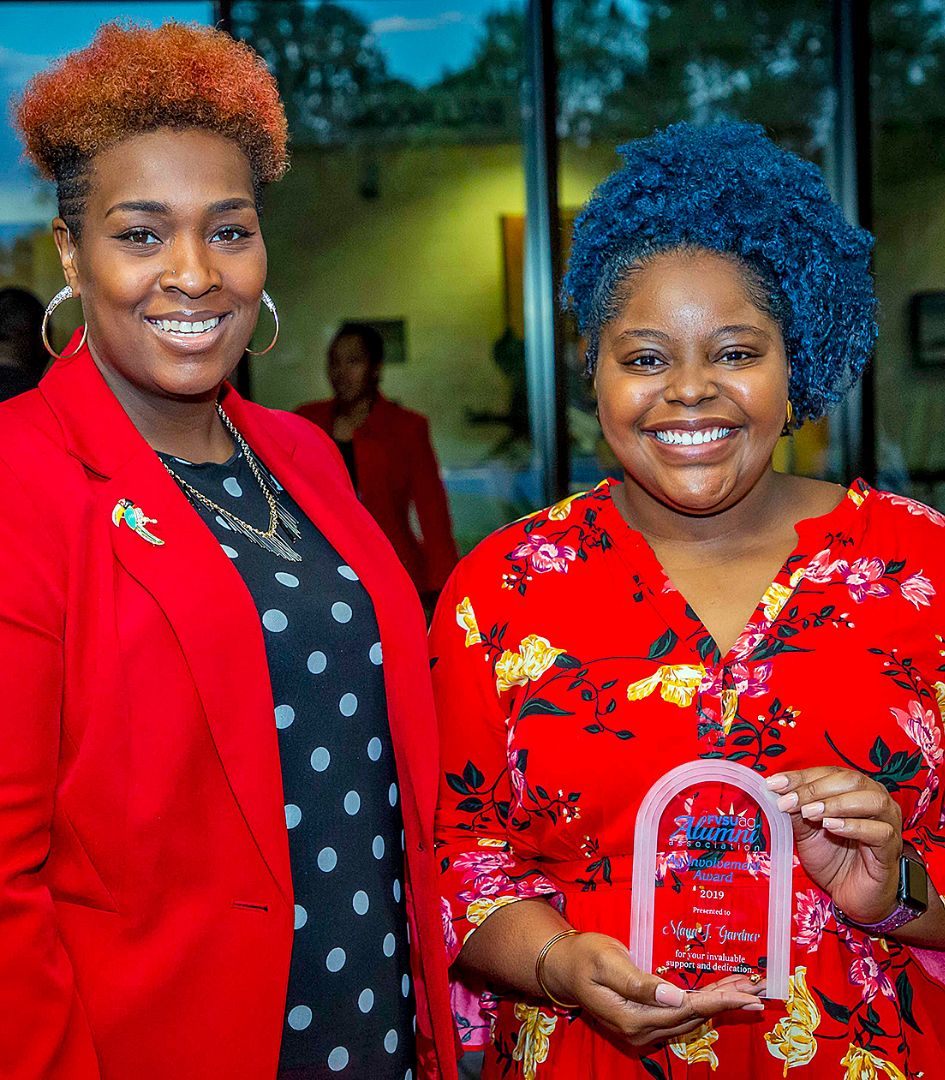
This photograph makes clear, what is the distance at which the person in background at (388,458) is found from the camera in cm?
600

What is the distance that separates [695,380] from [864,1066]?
3.48 feet

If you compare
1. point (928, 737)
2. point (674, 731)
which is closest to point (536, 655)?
point (674, 731)

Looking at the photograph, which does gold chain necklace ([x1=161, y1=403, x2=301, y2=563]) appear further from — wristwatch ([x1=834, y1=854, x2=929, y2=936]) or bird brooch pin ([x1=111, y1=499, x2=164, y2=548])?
wristwatch ([x1=834, y1=854, x2=929, y2=936])

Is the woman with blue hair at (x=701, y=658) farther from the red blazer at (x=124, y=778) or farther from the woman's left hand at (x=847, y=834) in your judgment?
the red blazer at (x=124, y=778)

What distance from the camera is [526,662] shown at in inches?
81.5

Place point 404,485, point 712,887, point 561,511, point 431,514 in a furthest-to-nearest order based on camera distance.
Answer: point 431,514
point 404,485
point 561,511
point 712,887

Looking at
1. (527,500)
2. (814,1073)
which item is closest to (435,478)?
(527,500)

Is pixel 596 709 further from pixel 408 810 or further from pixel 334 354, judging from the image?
pixel 334 354

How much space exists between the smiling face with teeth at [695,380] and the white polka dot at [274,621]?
654 millimetres

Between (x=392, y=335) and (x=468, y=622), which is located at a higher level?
(x=392, y=335)

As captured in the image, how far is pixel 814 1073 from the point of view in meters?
1.92

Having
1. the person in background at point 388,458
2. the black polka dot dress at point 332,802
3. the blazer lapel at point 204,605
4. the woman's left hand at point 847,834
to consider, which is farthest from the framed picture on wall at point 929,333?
the blazer lapel at point 204,605

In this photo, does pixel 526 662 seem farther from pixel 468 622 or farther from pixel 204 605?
pixel 204 605

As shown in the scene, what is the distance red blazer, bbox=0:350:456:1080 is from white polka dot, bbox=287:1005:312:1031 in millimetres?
49
